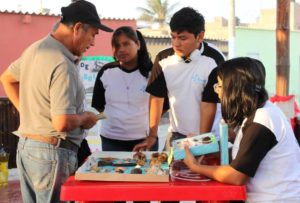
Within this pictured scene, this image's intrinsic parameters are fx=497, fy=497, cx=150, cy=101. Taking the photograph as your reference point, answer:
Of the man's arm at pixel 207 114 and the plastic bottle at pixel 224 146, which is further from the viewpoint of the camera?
the man's arm at pixel 207 114

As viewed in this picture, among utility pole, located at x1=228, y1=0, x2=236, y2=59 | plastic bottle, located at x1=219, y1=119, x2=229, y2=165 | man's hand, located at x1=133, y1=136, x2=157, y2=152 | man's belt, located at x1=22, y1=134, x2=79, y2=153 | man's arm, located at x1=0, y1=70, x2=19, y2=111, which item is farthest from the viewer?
utility pole, located at x1=228, y1=0, x2=236, y2=59

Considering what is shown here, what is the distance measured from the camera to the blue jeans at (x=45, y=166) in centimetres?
246

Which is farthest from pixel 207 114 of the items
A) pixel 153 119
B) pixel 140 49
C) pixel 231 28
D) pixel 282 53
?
pixel 231 28

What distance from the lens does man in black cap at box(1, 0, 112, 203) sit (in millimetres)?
2389

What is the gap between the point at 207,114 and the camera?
2.94 metres

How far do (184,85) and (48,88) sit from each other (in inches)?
35.9

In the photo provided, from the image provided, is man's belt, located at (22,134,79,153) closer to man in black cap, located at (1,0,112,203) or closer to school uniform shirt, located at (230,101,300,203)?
man in black cap, located at (1,0,112,203)

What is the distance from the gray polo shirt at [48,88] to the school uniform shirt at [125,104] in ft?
2.64

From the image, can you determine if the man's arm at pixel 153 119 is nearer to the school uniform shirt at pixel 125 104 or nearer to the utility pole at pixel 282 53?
the school uniform shirt at pixel 125 104

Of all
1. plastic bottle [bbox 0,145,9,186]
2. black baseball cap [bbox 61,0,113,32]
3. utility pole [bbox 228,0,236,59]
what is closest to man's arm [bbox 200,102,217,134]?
black baseball cap [bbox 61,0,113,32]

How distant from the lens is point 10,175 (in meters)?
6.36

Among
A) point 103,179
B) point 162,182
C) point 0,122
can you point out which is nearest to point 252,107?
point 162,182

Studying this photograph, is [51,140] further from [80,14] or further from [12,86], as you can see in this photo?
[80,14]

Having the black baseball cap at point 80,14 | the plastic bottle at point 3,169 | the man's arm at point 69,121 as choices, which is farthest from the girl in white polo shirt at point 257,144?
the plastic bottle at point 3,169
